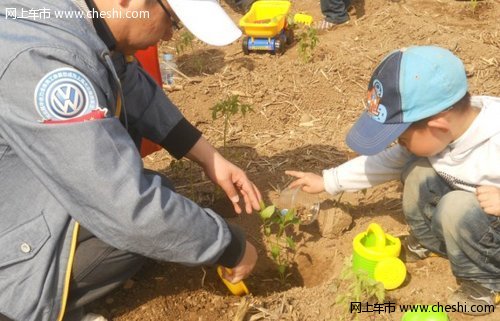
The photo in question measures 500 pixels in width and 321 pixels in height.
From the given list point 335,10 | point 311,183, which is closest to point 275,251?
point 311,183

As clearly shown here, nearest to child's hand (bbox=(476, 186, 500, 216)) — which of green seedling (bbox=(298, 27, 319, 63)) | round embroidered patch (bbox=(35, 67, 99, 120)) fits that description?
round embroidered patch (bbox=(35, 67, 99, 120))

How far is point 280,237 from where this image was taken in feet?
8.62

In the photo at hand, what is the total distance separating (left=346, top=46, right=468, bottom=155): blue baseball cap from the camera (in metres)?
1.90

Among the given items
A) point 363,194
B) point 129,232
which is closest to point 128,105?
point 129,232

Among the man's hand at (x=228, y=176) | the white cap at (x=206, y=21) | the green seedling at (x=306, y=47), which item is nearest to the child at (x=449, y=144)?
the man's hand at (x=228, y=176)

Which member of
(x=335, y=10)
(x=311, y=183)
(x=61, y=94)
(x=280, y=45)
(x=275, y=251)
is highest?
(x=61, y=94)

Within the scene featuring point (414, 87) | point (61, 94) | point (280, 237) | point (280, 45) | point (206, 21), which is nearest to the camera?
point (61, 94)

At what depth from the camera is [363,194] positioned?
2850mm

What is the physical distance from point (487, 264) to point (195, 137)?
4.17 feet

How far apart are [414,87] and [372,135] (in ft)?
0.81

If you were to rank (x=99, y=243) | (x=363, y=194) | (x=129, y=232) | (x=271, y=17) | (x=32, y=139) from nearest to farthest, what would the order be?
(x=32, y=139) < (x=129, y=232) < (x=99, y=243) < (x=363, y=194) < (x=271, y=17)

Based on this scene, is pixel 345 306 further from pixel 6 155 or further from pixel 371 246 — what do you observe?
pixel 6 155

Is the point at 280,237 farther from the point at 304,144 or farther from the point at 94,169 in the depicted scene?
the point at 94,169

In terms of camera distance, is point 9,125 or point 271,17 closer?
point 9,125
